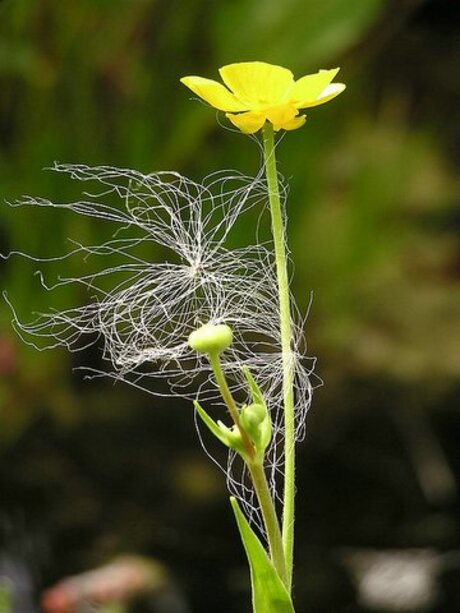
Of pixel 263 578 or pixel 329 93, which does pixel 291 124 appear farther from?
pixel 263 578

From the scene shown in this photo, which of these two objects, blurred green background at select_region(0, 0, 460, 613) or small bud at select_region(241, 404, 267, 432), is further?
blurred green background at select_region(0, 0, 460, 613)

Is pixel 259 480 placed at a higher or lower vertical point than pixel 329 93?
A: lower

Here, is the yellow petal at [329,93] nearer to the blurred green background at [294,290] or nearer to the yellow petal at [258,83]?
the yellow petal at [258,83]

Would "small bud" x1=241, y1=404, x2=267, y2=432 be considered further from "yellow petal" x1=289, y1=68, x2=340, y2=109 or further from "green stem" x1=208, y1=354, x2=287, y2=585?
"yellow petal" x1=289, y1=68, x2=340, y2=109

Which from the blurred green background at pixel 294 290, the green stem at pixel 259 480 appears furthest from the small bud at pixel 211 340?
the blurred green background at pixel 294 290

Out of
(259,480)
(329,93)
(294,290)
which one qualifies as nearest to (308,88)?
(329,93)

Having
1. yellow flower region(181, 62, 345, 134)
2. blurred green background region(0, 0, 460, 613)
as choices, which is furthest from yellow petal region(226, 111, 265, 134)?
blurred green background region(0, 0, 460, 613)
